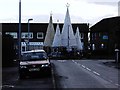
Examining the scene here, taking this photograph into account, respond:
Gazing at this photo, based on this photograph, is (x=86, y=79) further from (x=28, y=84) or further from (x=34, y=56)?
(x=34, y=56)

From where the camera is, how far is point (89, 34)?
12500cm

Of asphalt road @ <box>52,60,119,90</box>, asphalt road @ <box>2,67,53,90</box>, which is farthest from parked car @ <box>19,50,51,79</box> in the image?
asphalt road @ <box>52,60,119,90</box>

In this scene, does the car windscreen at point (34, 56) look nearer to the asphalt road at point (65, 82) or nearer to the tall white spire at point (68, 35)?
the asphalt road at point (65, 82)

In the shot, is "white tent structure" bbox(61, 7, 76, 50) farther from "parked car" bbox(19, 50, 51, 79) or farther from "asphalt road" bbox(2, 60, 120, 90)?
"parked car" bbox(19, 50, 51, 79)

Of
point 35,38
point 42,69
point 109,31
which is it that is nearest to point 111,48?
point 109,31

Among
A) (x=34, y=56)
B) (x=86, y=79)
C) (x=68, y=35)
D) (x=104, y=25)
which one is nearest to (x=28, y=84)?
(x=86, y=79)

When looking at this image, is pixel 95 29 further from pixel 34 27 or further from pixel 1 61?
pixel 1 61

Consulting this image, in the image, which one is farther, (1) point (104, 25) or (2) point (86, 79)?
(1) point (104, 25)

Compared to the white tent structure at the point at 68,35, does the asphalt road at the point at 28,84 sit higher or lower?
lower

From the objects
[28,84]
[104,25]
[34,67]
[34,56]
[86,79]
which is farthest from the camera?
[104,25]

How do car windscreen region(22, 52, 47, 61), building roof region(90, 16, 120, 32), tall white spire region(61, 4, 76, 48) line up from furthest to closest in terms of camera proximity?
1. building roof region(90, 16, 120, 32)
2. tall white spire region(61, 4, 76, 48)
3. car windscreen region(22, 52, 47, 61)

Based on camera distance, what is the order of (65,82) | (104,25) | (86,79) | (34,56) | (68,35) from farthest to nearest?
(104,25)
(68,35)
(34,56)
(86,79)
(65,82)

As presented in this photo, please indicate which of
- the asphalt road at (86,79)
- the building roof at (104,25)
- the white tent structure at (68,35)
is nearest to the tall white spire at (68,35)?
the white tent structure at (68,35)

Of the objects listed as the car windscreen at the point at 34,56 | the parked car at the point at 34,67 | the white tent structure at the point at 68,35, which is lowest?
the parked car at the point at 34,67
